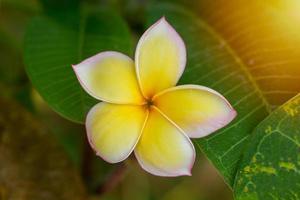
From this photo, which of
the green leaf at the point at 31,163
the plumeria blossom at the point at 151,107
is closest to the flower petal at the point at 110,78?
the plumeria blossom at the point at 151,107

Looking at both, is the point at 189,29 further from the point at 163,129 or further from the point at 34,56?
the point at 163,129

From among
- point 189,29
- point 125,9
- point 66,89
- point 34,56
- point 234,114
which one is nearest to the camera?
point 234,114

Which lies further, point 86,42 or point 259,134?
point 86,42

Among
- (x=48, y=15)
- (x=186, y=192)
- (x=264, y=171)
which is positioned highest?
(x=264, y=171)

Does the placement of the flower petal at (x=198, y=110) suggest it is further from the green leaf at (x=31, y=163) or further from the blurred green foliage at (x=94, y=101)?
the green leaf at (x=31, y=163)

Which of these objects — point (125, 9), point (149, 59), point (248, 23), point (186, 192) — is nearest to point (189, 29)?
point (248, 23)

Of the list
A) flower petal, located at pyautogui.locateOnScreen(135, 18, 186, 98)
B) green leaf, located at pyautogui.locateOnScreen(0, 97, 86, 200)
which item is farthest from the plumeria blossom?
green leaf, located at pyautogui.locateOnScreen(0, 97, 86, 200)
